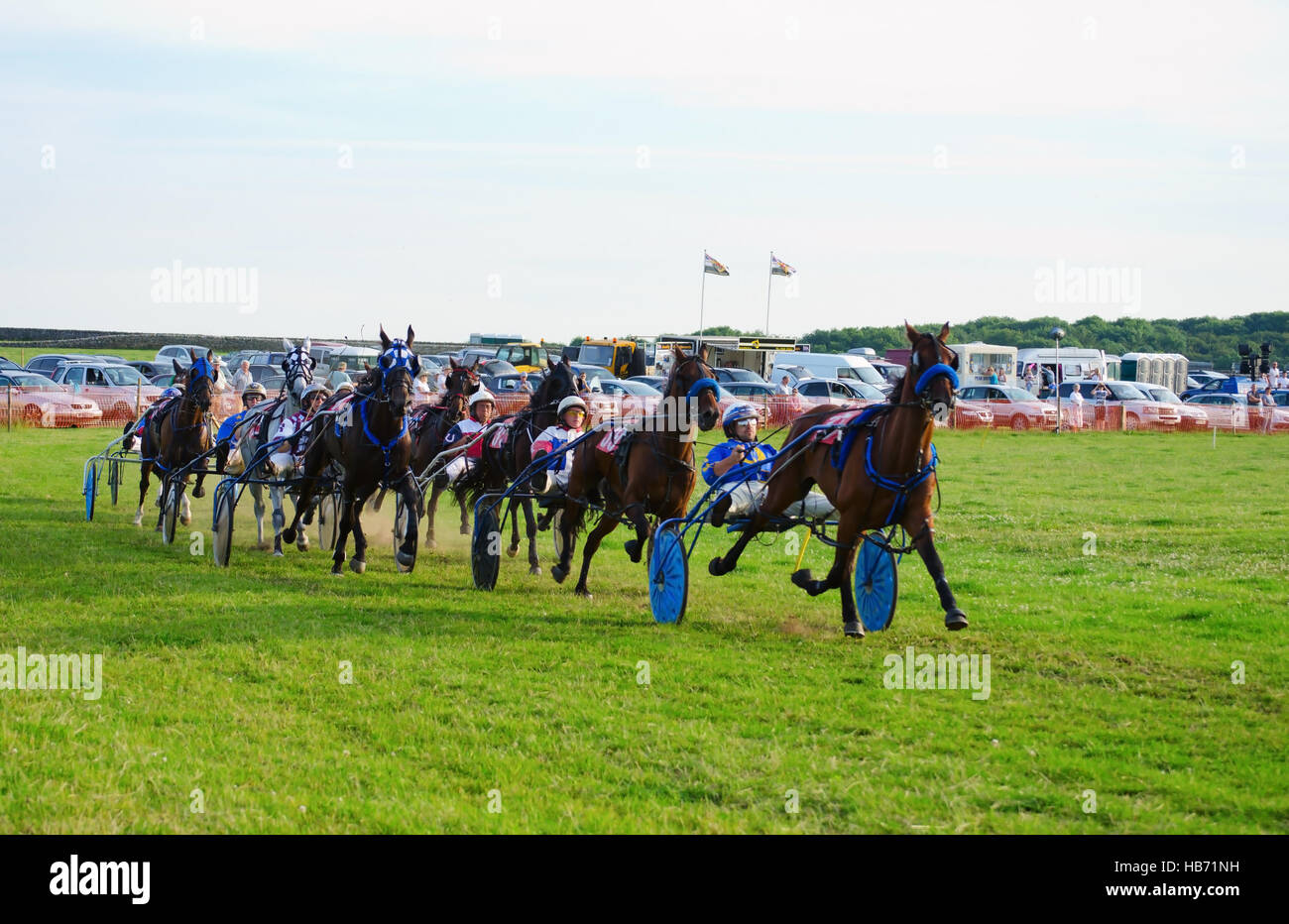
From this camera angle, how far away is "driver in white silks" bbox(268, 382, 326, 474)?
44.0 feet

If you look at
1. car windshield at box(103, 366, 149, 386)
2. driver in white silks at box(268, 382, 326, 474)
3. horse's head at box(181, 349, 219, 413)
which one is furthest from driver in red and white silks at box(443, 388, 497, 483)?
car windshield at box(103, 366, 149, 386)

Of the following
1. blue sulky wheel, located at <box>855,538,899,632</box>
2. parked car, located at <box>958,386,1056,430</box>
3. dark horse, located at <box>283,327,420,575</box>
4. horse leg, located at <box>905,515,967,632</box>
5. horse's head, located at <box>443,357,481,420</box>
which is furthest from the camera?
→ parked car, located at <box>958,386,1056,430</box>

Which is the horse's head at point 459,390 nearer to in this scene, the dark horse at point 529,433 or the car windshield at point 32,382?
the dark horse at point 529,433

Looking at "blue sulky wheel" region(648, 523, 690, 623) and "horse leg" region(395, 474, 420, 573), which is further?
"horse leg" region(395, 474, 420, 573)

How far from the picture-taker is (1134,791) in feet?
19.0

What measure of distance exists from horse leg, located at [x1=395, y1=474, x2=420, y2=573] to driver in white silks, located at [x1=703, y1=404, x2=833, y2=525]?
2.99 m

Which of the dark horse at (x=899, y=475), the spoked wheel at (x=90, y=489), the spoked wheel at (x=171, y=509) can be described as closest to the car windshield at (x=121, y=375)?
the spoked wheel at (x=90, y=489)

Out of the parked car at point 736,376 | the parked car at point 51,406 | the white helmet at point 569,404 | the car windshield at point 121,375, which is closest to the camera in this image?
the white helmet at point 569,404

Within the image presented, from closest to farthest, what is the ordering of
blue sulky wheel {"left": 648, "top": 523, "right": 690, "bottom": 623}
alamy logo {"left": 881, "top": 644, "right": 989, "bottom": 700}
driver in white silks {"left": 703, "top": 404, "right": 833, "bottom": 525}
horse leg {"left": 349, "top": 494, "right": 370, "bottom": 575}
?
alamy logo {"left": 881, "top": 644, "right": 989, "bottom": 700}
blue sulky wheel {"left": 648, "top": 523, "right": 690, "bottom": 623}
driver in white silks {"left": 703, "top": 404, "right": 833, "bottom": 525}
horse leg {"left": 349, "top": 494, "right": 370, "bottom": 575}

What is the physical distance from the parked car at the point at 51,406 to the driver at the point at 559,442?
22.3 m

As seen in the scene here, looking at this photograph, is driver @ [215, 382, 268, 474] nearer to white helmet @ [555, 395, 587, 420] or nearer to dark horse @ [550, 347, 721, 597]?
white helmet @ [555, 395, 587, 420]

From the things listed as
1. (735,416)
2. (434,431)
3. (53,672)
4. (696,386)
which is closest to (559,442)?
(735,416)

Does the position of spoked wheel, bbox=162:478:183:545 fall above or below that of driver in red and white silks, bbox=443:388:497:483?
below

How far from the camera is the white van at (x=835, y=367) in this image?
137 feet
